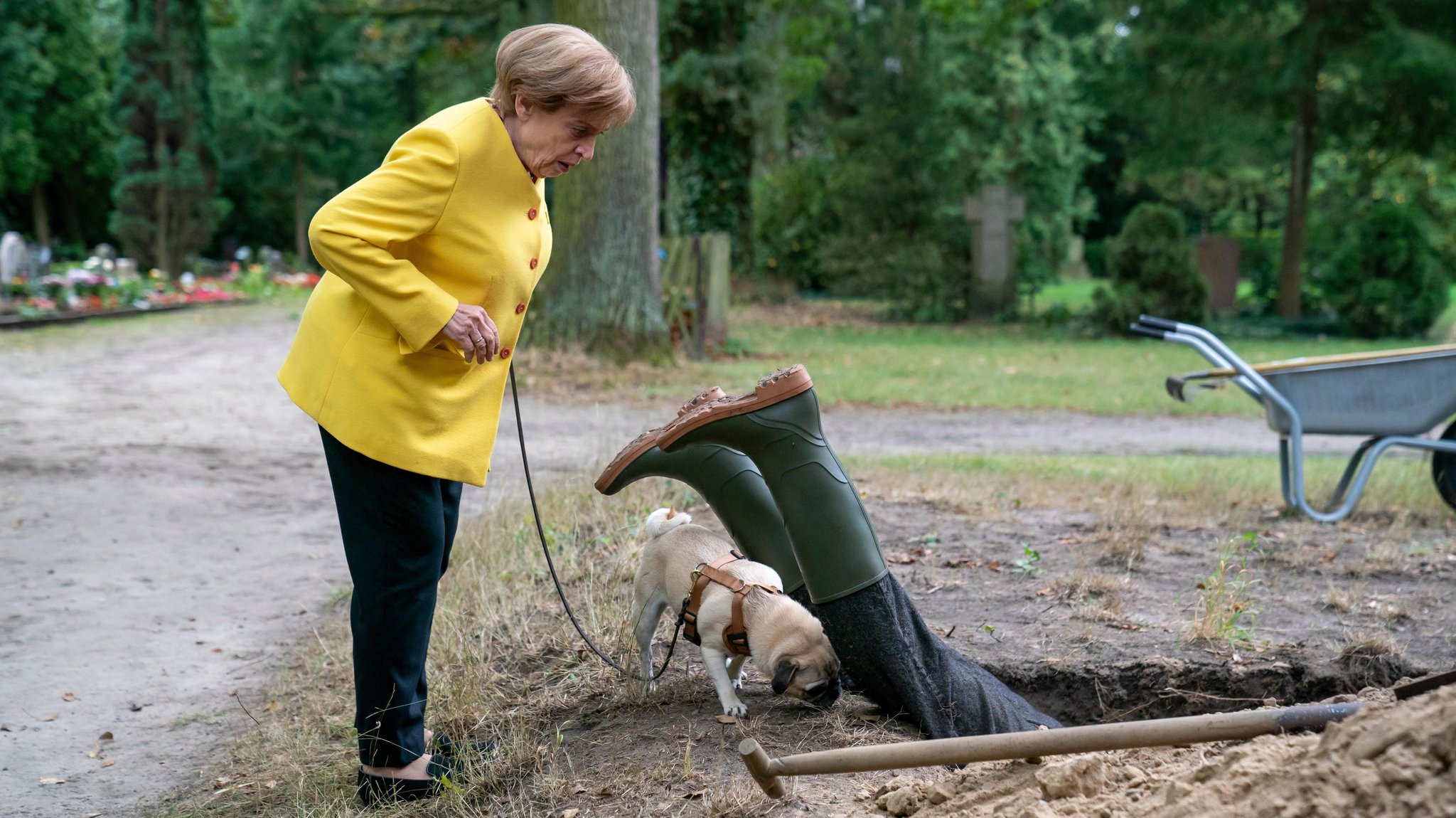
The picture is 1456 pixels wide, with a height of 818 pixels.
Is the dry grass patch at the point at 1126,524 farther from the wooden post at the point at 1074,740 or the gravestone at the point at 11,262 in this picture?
the gravestone at the point at 11,262

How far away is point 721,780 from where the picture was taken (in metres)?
3.02

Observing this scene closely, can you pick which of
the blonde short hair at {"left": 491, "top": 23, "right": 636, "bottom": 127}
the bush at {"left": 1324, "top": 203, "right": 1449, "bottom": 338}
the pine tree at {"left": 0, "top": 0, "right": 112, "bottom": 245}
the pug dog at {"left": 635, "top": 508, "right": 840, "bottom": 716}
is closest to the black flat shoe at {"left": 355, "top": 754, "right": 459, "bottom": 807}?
the pug dog at {"left": 635, "top": 508, "right": 840, "bottom": 716}

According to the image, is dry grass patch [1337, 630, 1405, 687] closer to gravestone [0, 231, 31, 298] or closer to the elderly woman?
the elderly woman

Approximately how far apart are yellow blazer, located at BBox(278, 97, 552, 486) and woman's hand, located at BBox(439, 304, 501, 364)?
0.03 m

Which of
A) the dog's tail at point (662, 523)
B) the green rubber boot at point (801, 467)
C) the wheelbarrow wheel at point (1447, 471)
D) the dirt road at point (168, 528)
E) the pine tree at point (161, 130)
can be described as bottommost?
the dirt road at point (168, 528)

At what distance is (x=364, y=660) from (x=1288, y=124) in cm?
2275

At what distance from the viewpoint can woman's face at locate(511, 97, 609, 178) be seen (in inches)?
113

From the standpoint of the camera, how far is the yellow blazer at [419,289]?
2.74 metres

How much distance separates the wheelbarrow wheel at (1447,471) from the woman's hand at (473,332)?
5.67m

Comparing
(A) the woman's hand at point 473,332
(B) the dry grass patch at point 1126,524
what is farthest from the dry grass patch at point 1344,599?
(A) the woman's hand at point 473,332

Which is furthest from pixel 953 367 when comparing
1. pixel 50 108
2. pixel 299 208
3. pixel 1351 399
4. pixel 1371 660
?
pixel 50 108

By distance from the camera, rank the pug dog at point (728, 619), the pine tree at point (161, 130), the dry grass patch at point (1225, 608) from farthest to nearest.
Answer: the pine tree at point (161, 130) → the dry grass patch at point (1225, 608) → the pug dog at point (728, 619)

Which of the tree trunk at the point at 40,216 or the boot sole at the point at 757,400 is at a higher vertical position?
the tree trunk at the point at 40,216

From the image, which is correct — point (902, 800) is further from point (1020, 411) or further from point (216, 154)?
point (216, 154)
